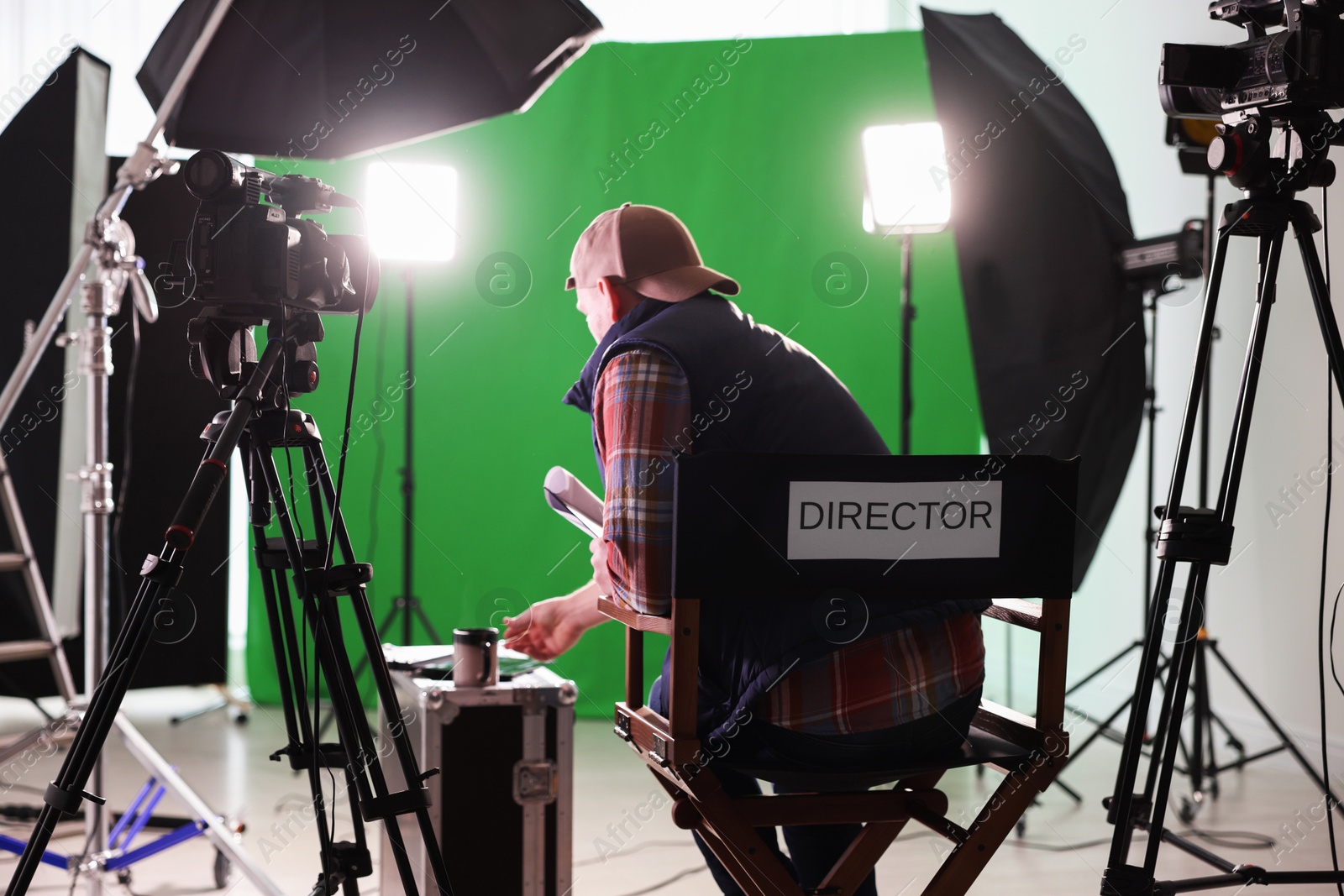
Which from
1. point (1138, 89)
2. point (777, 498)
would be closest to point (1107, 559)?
point (1138, 89)

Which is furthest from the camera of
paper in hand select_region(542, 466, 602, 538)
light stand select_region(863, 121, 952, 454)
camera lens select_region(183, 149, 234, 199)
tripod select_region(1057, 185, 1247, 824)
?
light stand select_region(863, 121, 952, 454)

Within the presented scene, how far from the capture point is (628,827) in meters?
2.63

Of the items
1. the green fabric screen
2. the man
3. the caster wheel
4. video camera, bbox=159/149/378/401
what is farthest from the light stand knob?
the green fabric screen

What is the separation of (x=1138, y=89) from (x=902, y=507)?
309 cm

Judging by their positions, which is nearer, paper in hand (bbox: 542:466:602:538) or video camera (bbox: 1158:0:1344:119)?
video camera (bbox: 1158:0:1344:119)

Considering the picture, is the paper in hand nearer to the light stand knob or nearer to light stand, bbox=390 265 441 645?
the light stand knob

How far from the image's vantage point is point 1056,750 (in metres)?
1.31

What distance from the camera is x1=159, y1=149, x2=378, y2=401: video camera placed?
135 cm

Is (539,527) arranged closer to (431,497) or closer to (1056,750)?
(431,497)

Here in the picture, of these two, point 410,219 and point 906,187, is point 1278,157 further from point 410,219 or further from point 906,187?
point 410,219

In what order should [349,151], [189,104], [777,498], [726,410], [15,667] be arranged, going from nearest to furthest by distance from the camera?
[777,498] < [726,410] < [189,104] < [349,151] < [15,667]

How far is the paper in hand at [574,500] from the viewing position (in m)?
1.55

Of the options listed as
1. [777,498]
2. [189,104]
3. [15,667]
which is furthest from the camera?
[15,667]

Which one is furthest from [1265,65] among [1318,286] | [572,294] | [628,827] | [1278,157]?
[572,294]
